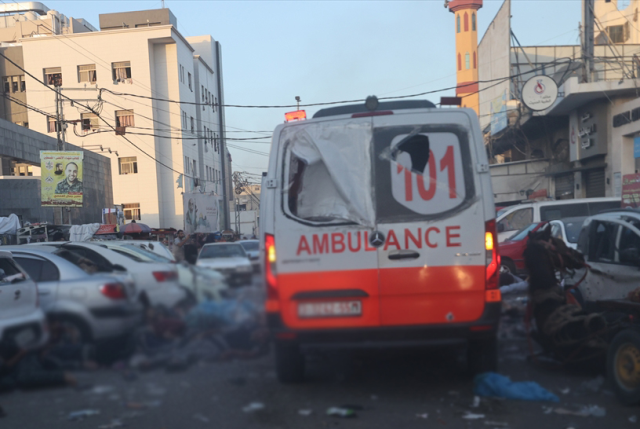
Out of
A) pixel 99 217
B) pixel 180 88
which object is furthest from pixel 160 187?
pixel 99 217

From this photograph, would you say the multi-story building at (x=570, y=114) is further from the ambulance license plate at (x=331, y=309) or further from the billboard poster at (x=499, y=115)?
the ambulance license plate at (x=331, y=309)

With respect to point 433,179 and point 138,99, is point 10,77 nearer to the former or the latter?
point 138,99

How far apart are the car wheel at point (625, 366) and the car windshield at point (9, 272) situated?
6.03 metres

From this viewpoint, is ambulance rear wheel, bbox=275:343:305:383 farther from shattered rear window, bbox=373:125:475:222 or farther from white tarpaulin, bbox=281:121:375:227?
shattered rear window, bbox=373:125:475:222

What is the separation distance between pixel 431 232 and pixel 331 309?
0.99m

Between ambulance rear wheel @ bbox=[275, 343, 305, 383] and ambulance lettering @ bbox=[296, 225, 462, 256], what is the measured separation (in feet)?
3.39

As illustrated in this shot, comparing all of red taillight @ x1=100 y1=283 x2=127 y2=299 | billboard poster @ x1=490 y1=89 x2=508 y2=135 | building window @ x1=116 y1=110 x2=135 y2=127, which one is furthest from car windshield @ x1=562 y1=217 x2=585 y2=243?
building window @ x1=116 y1=110 x2=135 y2=127

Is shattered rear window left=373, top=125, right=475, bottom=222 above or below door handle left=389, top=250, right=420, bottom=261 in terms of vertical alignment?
above

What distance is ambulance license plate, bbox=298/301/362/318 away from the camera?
4.74m

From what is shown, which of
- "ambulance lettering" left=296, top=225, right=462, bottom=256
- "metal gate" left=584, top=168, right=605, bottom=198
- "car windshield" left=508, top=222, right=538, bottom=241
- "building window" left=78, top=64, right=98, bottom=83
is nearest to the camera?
"ambulance lettering" left=296, top=225, right=462, bottom=256

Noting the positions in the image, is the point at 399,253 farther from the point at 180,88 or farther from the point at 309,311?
the point at 180,88

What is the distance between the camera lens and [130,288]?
23.2 ft

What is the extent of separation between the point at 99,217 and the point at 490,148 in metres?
22.3

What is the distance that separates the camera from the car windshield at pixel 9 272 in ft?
22.2
